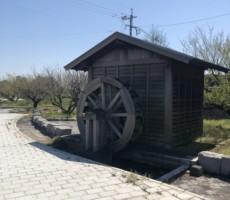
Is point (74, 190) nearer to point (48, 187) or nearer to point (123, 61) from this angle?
point (48, 187)

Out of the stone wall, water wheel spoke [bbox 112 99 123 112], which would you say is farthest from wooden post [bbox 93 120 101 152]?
the stone wall

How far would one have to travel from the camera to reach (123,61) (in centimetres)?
981

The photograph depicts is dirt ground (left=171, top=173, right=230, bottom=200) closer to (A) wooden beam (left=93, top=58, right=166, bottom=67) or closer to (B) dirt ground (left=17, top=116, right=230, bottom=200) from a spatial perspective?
(B) dirt ground (left=17, top=116, right=230, bottom=200)

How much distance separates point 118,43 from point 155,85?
1.97 m

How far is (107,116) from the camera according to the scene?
9.18 m

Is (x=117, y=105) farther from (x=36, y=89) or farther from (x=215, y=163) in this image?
(x=36, y=89)

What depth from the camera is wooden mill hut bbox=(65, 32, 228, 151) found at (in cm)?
864

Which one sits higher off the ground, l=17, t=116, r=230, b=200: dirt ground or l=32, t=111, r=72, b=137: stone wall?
l=32, t=111, r=72, b=137: stone wall

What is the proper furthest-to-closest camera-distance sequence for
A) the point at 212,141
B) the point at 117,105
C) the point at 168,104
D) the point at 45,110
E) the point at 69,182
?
1. the point at 45,110
2. the point at 212,141
3. the point at 117,105
4. the point at 168,104
5. the point at 69,182

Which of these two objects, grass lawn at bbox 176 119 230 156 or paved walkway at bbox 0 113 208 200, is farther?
grass lawn at bbox 176 119 230 156

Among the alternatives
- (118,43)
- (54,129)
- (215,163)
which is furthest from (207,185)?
(54,129)

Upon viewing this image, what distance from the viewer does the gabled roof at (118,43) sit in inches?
312

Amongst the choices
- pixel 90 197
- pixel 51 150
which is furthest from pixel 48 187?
pixel 51 150

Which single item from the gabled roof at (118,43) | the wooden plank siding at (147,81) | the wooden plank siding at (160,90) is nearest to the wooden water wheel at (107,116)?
the wooden plank siding at (160,90)
